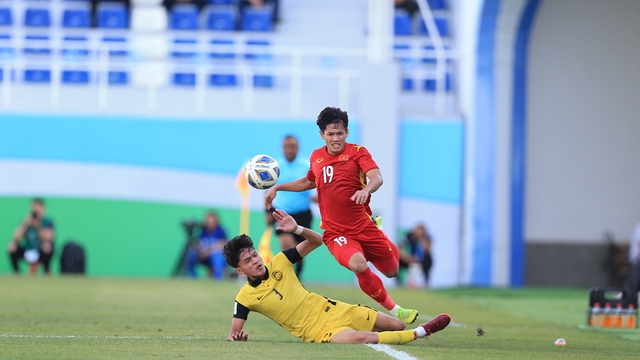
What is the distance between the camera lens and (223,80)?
2358 centimetres

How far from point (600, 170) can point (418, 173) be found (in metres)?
3.67

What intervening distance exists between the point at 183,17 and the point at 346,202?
17.2 metres

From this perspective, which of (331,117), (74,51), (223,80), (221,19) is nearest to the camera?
(331,117)

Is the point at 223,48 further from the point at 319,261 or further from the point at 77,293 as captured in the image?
the point at 77,293

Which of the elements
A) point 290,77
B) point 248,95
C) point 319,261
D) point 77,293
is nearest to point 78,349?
point 77,293

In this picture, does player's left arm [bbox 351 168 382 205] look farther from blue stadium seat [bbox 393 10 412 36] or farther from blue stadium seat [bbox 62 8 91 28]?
blue stadium seat [bbox 62 8 91 28]

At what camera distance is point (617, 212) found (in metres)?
21.4

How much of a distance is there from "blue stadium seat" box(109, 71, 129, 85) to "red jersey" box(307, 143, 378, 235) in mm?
15677

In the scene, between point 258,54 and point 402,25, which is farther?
point 402,25

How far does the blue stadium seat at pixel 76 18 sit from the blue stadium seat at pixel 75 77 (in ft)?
5.44

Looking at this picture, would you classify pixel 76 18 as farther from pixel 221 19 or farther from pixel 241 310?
pixel 241 310

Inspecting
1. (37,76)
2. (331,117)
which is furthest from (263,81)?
(331,117)

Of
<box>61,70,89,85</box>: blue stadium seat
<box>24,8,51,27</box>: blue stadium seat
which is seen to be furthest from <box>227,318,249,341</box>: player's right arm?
<box>24,8,51,27</box>: blue stadium seat

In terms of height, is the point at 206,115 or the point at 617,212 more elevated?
the point at 206,115
